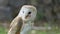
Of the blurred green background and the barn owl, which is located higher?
the barn owl

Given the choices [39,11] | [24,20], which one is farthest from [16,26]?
[39,11]

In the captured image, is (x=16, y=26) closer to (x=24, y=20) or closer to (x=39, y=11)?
(x=24, y=20)

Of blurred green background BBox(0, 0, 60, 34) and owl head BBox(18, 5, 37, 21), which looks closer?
owl head BBox(18, 5, 37, 21)

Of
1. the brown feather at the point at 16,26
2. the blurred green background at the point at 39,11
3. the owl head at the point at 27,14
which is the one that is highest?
the owl head at the point at 27,14

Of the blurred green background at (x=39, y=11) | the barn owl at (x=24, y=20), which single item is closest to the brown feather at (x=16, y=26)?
the barn owl at (x=24, y=20)

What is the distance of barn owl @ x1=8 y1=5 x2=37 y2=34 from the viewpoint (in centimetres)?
302

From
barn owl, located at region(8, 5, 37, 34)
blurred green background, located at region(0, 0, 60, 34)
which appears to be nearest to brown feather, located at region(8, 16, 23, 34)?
barn owl, located at region(8, 5, 37, 34)

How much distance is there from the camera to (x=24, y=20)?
307 centimetres

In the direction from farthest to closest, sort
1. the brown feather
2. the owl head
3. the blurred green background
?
the blurred green background, the brown feather, the owl head

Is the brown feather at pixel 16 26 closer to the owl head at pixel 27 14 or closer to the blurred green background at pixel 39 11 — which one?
the owl head at pixel 27 14

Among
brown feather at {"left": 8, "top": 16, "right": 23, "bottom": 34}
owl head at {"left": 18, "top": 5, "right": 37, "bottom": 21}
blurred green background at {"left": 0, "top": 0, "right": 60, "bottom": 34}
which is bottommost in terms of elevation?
blurred green background at {"left": 0, "top": 0, "right": 60, "bottom": 34}

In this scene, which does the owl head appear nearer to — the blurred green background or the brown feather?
the brown feather

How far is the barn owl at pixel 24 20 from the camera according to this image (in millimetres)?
3017

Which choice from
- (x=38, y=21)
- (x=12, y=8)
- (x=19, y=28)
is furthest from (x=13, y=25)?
(x=12, y=8)
